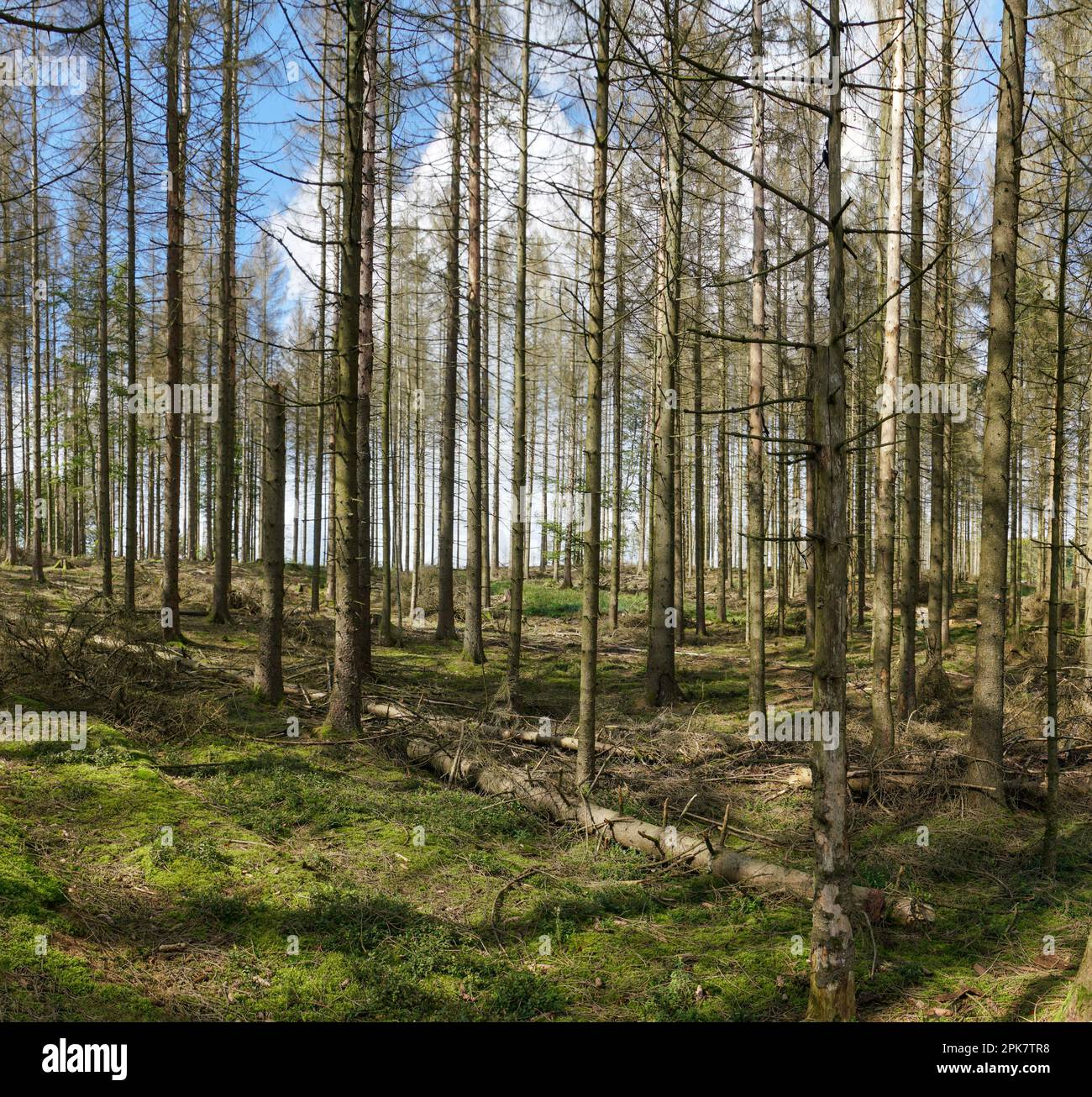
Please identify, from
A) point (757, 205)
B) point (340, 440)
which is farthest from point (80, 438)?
point (757, 205)

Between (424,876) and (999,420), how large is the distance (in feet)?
22.9

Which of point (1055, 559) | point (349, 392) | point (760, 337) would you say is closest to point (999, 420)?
point (1055, 559)

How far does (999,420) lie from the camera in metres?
7.18

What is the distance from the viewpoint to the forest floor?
158 inches

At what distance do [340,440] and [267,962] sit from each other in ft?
17.2

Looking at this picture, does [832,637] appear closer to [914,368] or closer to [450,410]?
[914,368]

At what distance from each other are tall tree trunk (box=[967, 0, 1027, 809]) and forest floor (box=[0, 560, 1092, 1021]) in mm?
Answer: 627

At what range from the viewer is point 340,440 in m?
7.86

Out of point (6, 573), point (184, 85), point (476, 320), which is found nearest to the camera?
point (184, 85)

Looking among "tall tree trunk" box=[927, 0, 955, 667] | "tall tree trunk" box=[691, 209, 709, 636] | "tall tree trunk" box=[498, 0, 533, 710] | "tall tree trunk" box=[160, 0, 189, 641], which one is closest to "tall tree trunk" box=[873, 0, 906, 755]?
"tall tree trunk" box=[927, 0, 955, 667]

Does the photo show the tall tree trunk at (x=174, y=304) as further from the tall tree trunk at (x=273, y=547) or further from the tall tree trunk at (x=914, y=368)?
the tall tree trunk at (x=914, y=368)

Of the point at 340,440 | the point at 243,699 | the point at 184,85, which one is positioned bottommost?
the point at 243,699

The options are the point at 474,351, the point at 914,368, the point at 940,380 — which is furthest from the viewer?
the point at 474,351
